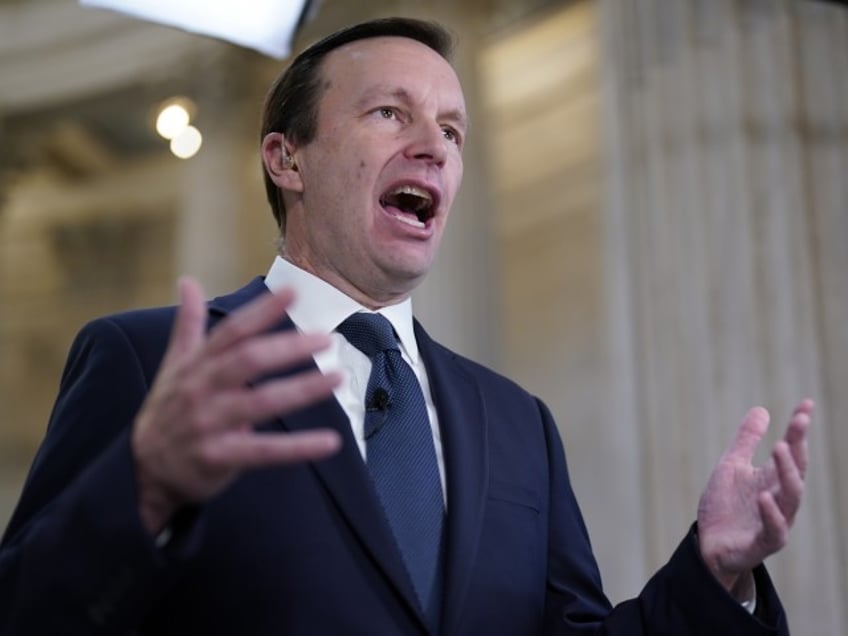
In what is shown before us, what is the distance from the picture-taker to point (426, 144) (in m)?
2.33

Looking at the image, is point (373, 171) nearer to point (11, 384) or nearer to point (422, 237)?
point (422, 237)

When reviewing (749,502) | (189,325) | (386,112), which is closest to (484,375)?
(386,112)

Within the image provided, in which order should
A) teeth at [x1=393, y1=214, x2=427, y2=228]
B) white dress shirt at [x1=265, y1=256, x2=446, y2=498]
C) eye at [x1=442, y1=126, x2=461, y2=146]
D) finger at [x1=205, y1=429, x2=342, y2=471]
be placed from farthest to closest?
→ eye at [x1=442, y1=126, x2=461, y2=146]
teeth at [x1=393, y1=214, x2=427, y2=228]
white dress shirt at [x1=265, y1=256, x2=446, y2=498]
finger at [x1=205, y1=429, x2=342, y2=471]

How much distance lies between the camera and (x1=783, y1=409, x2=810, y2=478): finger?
1743mm

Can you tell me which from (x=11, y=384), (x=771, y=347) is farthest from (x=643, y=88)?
(x=11, y=384)

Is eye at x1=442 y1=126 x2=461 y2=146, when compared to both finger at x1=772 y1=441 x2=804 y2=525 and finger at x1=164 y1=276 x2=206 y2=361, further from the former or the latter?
finger at x1=164 y1=276 x2=206 y2=361

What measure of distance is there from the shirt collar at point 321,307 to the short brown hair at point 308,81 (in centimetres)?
25

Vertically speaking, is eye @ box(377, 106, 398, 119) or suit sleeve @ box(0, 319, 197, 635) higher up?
eye @ box(377, 106, 398, 119)

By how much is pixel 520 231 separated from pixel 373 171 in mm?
8187

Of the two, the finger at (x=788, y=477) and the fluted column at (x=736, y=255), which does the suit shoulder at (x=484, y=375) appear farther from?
the fluted column at (x=736, y=255)

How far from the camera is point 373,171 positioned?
2.31m

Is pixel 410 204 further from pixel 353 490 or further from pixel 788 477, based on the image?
pixel 788 477

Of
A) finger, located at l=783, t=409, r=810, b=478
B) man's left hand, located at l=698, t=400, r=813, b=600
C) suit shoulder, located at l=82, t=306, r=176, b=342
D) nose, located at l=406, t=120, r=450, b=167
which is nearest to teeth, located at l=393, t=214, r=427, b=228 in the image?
nose, located at l=406, t=120, r=450, b=167

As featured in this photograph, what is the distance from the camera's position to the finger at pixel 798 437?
68.6 inches
